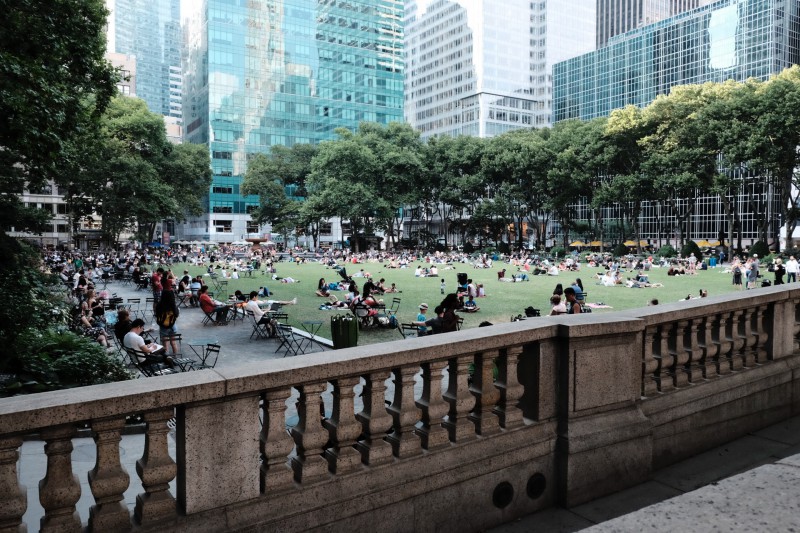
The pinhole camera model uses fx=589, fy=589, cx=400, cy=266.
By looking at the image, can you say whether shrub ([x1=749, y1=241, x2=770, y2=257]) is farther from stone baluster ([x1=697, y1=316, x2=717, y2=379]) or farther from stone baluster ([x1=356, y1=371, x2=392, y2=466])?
stone baluster ([x1=356, y1=371, x2=392, y2=466])

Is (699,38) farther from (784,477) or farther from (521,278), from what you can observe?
(784,477)

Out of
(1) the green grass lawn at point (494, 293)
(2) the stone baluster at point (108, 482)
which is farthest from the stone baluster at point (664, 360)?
(1) the green grass lawn at point (494, 293)

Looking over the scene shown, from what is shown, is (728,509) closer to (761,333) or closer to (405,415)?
(405,415)

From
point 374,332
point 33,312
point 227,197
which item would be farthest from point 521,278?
point 227,197

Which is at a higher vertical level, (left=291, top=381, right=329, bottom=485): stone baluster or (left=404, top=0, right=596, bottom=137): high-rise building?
(left=404, top=0, right=596, bottom=137): high-rise building

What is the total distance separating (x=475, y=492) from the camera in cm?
409

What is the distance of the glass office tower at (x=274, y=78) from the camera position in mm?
108250

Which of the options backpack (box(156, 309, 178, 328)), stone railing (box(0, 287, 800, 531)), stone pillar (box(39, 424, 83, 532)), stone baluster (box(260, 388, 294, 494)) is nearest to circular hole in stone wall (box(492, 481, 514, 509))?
stone railing (box(0, 287, 800, 531))

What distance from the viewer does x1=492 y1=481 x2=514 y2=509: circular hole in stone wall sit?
4199 millimetres

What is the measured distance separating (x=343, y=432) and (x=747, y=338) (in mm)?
4481

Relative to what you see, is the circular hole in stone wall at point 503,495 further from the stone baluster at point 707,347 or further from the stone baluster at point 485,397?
the stone baluster at point 707,347

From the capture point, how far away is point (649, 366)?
5.06 meters

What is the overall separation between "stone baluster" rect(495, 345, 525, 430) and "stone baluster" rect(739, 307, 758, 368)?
3.00 meters

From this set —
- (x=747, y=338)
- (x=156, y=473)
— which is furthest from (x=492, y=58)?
(x=156, y=473)
